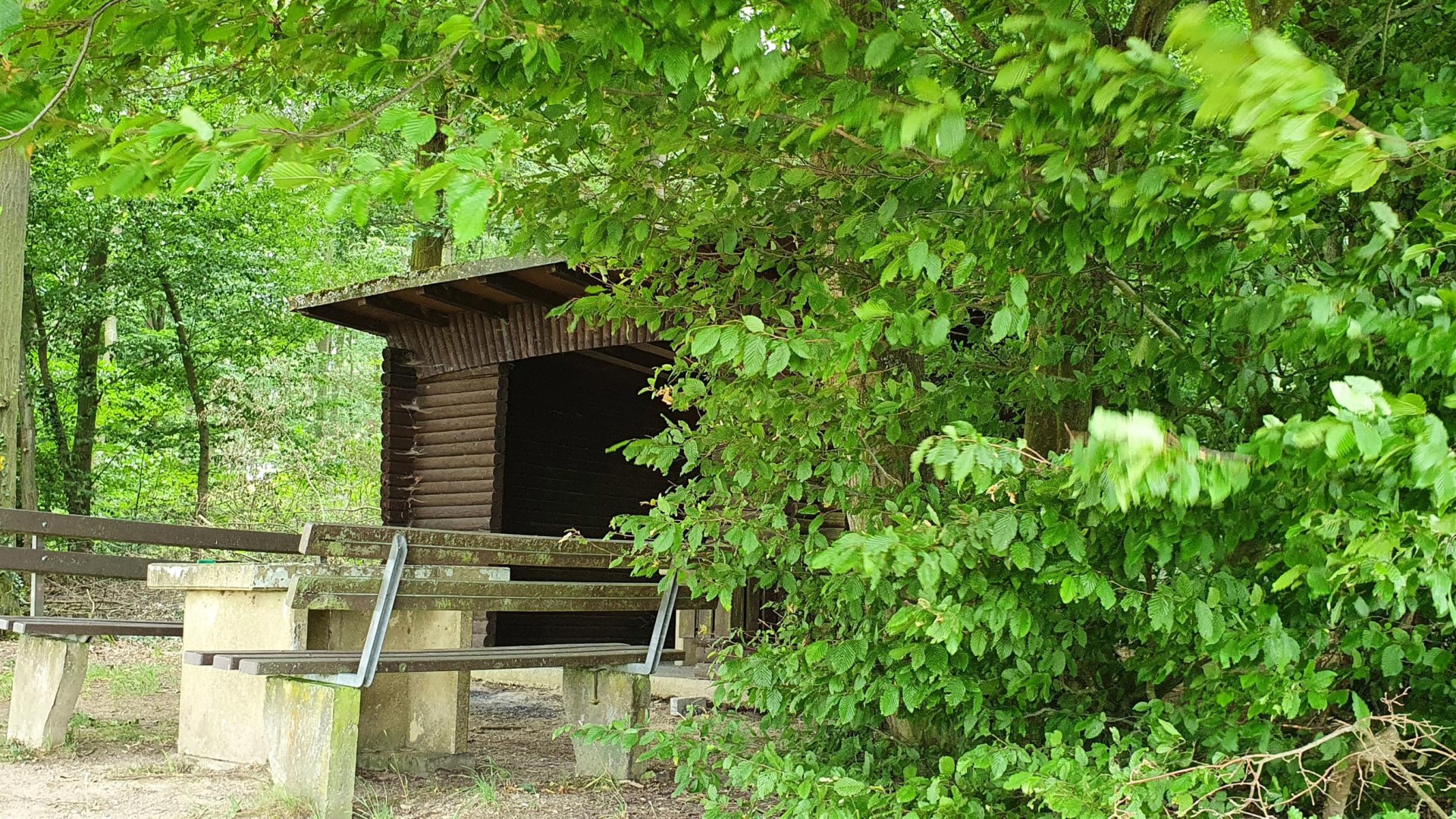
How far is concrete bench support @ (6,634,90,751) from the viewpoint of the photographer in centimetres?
507

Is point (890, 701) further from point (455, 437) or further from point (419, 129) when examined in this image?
point (455, 437)

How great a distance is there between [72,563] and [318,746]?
2916mm

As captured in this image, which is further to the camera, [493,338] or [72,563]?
[493,338]

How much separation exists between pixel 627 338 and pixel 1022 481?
5574 millimetres

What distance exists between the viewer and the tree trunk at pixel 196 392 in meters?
15.6

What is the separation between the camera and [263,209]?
15.9m

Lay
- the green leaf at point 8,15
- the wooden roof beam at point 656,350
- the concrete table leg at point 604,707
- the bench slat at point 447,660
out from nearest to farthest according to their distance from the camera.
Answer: the green leaf at point 8,15, the bench slat at point 447,660, the concrete table leg at point 604,707, the wooden roof beam at point 656,350

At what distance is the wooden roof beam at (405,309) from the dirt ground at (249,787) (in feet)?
12.3

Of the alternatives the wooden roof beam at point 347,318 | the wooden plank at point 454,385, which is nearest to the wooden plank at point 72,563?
the wooden roof beam at point 347,318

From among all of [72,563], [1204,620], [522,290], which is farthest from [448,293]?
[1204,620]

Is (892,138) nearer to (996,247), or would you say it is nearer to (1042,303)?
(996,247)

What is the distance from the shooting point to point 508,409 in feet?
34.1

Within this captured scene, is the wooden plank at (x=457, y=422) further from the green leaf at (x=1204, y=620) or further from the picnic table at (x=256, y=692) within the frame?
the green leaf at (x=1204, y=620)

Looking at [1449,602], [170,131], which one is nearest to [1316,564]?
[1449,602]
